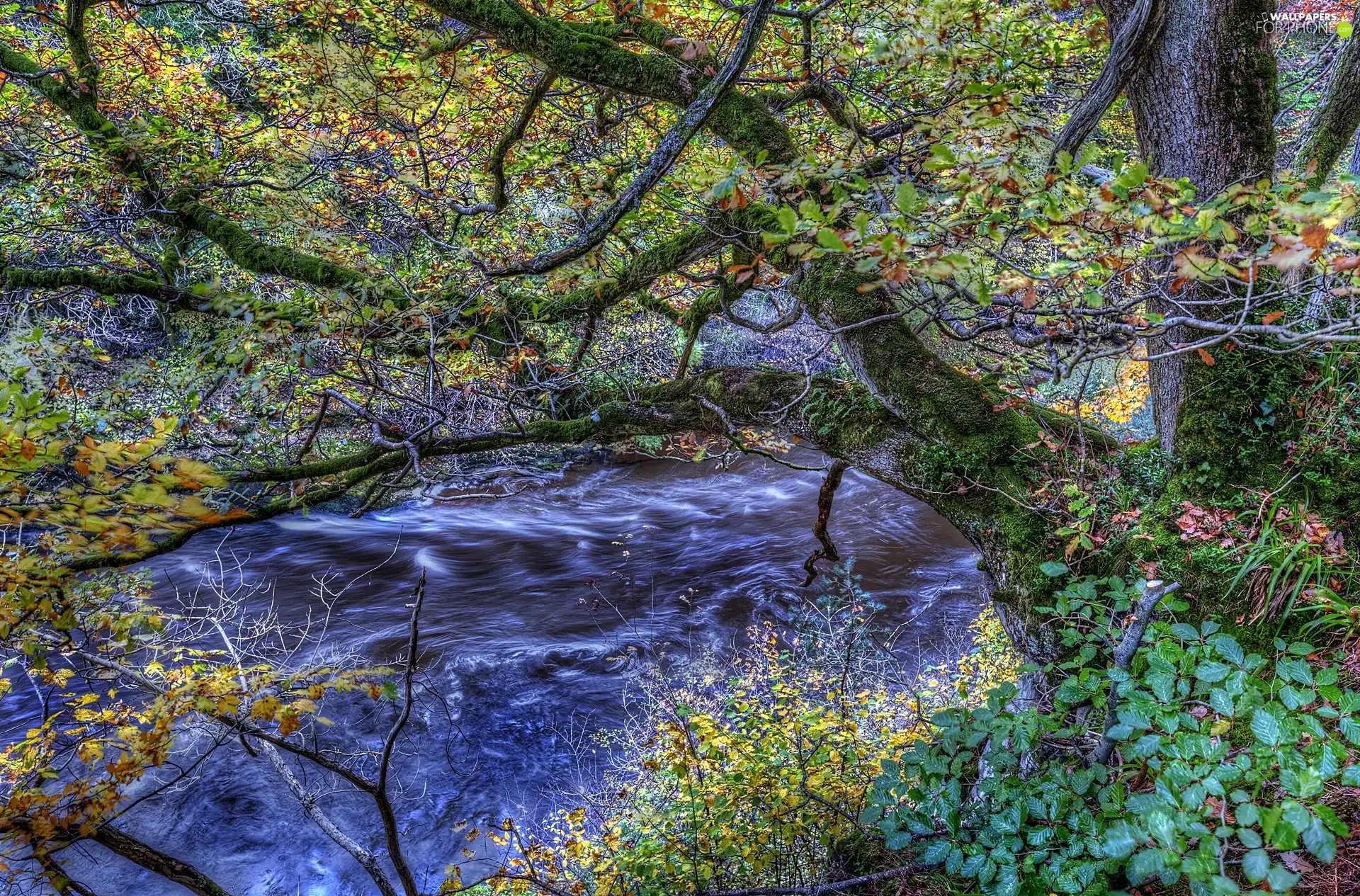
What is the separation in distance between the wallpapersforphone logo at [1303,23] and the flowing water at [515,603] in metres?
5.18

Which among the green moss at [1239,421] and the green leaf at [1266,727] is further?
the green moss at [1239,421]

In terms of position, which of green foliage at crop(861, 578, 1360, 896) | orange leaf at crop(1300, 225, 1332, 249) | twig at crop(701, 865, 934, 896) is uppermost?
orange leaf at crop(1300, 225, 1332, 249)

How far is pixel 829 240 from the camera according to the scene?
6.16ft

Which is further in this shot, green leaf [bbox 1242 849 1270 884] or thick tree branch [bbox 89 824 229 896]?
thick tree branch [bbox 89 824 229 896]

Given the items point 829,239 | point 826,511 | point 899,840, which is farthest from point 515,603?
point 829,239

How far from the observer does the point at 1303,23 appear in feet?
24.8

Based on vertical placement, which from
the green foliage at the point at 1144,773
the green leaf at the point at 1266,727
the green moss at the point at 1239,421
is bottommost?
the green foliage at the point at 1144,773

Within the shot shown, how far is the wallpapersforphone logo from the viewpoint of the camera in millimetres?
2895

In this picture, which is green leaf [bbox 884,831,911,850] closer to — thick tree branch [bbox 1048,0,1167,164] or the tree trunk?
the tree trunk

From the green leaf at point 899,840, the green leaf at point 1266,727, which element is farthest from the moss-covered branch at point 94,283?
the green leaf at point 1266,727

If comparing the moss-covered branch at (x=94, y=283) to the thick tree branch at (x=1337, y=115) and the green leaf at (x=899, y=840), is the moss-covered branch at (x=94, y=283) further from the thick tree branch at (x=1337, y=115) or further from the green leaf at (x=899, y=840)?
the thick tree branch at (x=1337, y=115)

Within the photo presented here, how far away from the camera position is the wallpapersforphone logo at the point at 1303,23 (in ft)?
9.50

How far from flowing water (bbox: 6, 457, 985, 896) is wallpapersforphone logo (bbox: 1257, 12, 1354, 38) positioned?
5.18 metres

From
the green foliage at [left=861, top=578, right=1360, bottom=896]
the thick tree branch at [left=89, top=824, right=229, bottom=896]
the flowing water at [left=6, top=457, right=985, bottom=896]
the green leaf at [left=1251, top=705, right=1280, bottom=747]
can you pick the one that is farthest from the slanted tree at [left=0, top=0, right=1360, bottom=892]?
the flowing water at [left=6, top=457, right=985, bottom=896]
